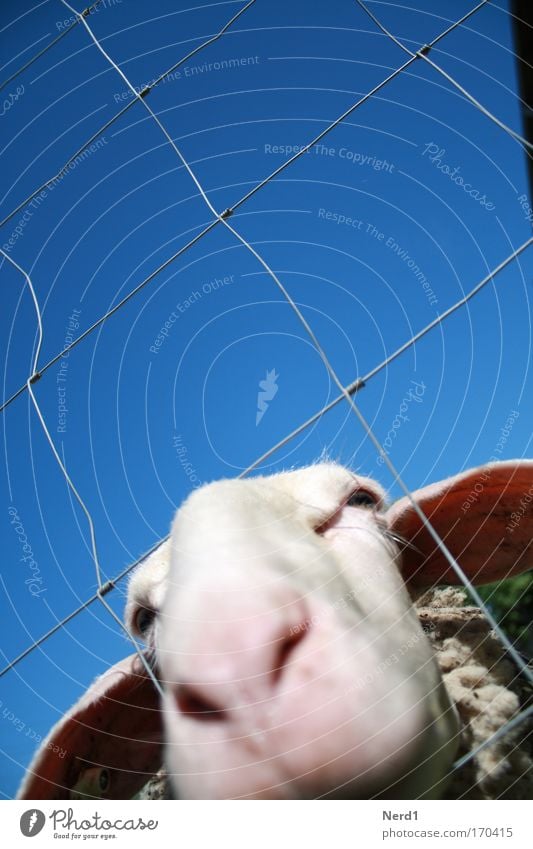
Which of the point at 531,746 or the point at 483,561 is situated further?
the point at 483,561

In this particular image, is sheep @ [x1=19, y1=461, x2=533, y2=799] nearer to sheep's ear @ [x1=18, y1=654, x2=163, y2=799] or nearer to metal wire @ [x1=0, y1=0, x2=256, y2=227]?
sheep's ear @ [x1=18, y1=654, x2=163, y2=799]

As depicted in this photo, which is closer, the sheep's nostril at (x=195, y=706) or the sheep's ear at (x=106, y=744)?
the sheep's nostril at (x=195, y=706)

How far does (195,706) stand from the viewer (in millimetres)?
486

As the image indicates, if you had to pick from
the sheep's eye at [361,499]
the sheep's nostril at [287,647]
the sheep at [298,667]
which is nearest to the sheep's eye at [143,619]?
the sheep at [298,667]

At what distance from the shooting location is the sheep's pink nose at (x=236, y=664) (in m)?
0.46

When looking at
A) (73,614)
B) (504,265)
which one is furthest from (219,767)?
(504,265)

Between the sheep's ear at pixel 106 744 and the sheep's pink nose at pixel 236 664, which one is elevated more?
the sheep's pink nose at pixel 236 664

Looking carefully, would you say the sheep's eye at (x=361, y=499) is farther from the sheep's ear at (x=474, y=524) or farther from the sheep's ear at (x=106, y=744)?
the sheep's ear at (x=106, y=744)

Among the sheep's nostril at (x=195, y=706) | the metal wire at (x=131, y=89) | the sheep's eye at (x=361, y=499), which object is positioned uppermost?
the metal wire at (x=131, y=89)

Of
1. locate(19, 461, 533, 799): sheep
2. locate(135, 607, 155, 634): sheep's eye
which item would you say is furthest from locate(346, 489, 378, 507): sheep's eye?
locate(135, 607, 155, 634): sheep's eye
